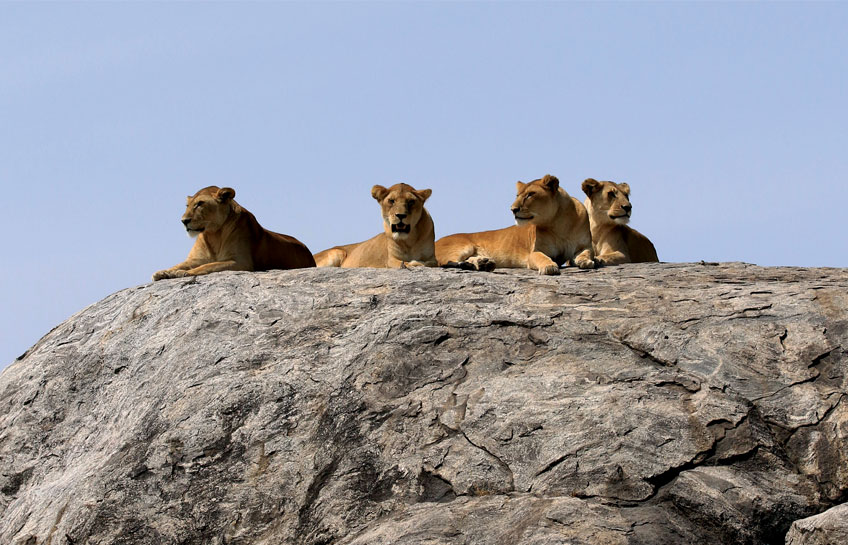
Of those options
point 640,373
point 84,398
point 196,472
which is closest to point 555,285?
point 640,373

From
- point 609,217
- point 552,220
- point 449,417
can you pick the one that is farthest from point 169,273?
point 609,217

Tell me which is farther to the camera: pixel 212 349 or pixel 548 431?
pixel 212 349

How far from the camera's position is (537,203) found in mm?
13539

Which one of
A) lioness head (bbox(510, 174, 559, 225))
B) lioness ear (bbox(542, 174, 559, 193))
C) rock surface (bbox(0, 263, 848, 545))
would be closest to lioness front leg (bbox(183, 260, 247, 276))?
rock surface (bbox(0, 263, 848, 545))

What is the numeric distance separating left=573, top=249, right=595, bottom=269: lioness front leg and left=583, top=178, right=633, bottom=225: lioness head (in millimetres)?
1308

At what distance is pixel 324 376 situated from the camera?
9.72 meters

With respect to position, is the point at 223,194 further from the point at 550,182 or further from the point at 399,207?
the point at 550,182

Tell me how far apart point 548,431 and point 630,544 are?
1.29 meters

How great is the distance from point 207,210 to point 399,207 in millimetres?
2424

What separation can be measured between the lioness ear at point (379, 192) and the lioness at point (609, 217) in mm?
2769

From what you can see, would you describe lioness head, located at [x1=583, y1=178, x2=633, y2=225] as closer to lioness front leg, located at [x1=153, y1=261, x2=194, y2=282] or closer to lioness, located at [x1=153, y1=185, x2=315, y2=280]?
lioness, located at [x1=153, y1=185, x2=315, y2=280]

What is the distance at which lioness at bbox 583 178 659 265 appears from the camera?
46.8 ft

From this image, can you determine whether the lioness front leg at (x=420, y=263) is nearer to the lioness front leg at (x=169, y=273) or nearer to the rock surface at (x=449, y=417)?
the rock surface at (x=449, y=417)

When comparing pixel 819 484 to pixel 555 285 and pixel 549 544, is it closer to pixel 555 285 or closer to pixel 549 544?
pixel 549 544
